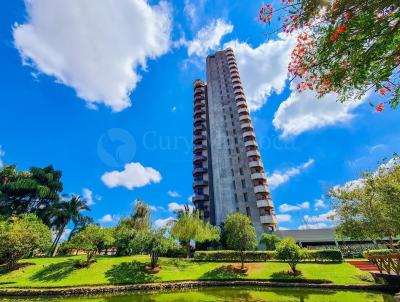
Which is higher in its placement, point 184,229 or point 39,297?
point 184,229

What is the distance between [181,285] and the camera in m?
23.5

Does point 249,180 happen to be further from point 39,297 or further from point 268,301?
point 39,297

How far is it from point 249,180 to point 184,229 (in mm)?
24577

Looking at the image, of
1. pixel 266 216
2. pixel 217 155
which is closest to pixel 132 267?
pixel 266 216

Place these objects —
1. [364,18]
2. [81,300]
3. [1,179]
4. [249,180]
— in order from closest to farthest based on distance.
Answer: [364,18], [81,300], [1,179], [249,180]

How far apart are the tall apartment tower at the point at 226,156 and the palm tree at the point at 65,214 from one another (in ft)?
90.1

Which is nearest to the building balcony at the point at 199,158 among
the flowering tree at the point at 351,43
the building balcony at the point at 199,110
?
the building balcony at the point at 199,110

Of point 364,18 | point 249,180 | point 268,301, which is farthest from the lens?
point 249,180

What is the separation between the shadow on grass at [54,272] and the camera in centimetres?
2531

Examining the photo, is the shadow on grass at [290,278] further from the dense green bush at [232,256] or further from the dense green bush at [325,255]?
the dense green bush at [232,256]

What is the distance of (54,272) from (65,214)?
2523 centimetres

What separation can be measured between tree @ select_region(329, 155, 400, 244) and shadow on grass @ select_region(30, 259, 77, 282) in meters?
32.1

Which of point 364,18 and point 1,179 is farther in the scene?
point 1,179

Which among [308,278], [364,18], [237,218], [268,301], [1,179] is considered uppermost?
[1,179]
